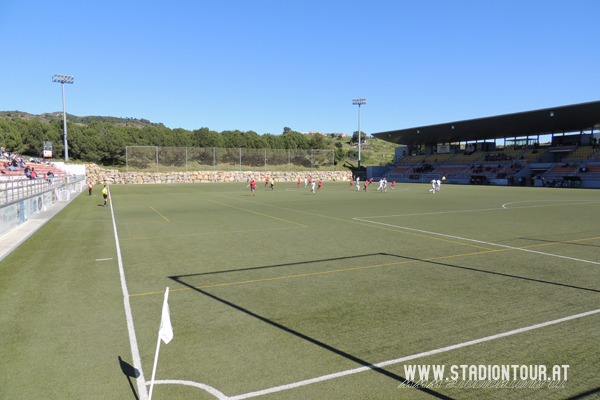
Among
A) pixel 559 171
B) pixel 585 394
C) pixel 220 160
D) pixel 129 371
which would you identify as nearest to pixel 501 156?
pixel 559 171

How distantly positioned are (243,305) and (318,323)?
162 cm

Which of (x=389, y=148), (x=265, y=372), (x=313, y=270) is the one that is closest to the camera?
(x=265, y=372)

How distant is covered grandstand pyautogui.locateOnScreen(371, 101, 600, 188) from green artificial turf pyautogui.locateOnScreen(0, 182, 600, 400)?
48.2 meters

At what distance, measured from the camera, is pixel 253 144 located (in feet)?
312

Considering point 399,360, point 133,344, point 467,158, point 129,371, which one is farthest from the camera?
point 467,158

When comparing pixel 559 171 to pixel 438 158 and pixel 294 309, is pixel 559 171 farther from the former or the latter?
pixel 294 309

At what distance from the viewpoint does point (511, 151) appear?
6900 centimetres

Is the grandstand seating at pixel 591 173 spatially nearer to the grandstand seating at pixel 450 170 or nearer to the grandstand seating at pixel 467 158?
the grandstand seating at pixel 450 170

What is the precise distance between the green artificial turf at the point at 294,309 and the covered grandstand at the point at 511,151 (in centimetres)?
4817

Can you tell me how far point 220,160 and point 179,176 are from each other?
7.54m

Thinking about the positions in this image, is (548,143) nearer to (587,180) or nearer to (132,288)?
(587,180)

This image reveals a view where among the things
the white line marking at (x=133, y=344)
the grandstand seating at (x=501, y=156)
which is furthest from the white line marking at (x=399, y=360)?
the grandstand seating at (x=501, y=156)

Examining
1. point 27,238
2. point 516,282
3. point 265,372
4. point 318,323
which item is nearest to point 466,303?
point 516,282

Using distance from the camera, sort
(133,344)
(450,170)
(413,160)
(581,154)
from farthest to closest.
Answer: (413,160) → (450,170) → (581,154) → (133,344)
